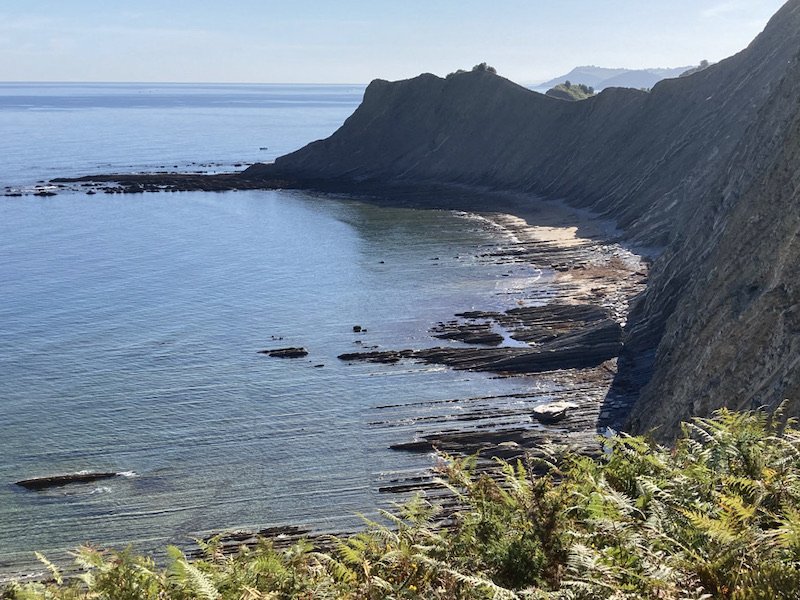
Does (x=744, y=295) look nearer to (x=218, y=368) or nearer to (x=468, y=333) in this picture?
(x=468, y=333)

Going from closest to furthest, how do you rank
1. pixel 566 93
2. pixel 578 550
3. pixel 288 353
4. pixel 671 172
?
pixel 578 550 < pixel 288 353 < pixel 671 172 < pixel 566 93

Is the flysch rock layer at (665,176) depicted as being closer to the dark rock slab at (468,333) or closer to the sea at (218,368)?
the dark rock slab at (468,333)

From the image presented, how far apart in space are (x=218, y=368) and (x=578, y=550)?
36.5 m

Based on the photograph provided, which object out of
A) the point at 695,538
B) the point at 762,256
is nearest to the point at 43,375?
the point at 762,256

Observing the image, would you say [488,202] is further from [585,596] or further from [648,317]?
[585,596]

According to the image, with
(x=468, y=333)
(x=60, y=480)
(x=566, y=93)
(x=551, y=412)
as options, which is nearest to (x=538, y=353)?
(x=468, y=333)

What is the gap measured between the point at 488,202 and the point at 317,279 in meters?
36.2

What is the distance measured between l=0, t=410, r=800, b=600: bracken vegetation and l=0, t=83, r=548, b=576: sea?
18.0 meters

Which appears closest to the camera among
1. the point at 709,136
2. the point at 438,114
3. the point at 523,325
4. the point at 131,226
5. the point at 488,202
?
the point at 523,325

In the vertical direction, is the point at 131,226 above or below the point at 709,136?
below

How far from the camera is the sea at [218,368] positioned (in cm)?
2781

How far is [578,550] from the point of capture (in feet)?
22.5

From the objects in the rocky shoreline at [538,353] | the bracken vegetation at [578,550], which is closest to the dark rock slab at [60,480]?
the rocky shoreline at [538,353]

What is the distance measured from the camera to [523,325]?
4688 cm
